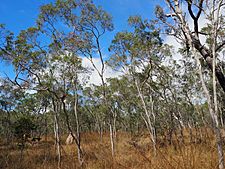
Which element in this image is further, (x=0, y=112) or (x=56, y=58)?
(x=0, y=112)

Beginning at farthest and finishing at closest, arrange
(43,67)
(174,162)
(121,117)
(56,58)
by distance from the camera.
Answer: (121,117) → (43,67) → (56,58) → (174,162)

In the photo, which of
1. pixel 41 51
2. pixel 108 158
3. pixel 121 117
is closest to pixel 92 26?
pixel 41 51

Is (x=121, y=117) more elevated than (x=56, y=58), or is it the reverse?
(x=56, y=58)

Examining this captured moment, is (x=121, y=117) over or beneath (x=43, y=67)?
beneath

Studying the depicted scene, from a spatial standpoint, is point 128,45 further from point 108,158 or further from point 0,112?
point 0,112

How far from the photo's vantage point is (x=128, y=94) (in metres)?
25.1

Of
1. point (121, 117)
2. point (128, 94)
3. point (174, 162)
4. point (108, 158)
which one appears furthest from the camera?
point (121, 117)

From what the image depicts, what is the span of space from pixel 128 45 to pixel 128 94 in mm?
10948

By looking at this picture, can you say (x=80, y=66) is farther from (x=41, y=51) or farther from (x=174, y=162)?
(x=174, y=162)

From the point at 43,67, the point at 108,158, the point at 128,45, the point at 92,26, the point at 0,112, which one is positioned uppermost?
the point at 92,26

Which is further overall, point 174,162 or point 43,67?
point 43,67

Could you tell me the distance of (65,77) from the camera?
16.0 metres

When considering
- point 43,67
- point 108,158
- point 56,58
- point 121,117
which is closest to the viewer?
point 108,158

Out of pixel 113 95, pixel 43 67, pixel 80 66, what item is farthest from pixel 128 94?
pixel 43 67
